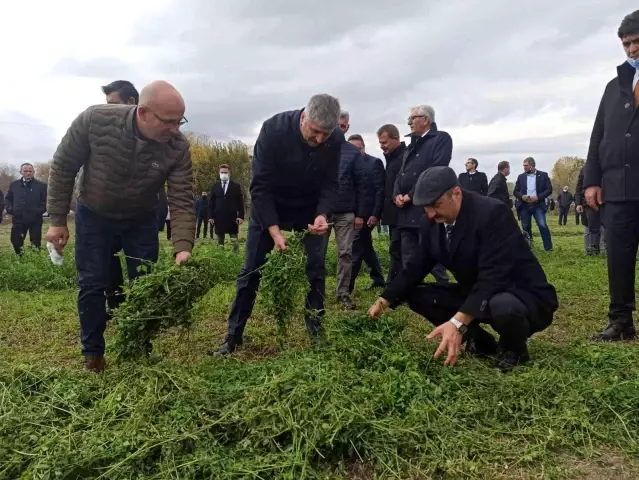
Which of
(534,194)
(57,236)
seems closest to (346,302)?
(57,236)

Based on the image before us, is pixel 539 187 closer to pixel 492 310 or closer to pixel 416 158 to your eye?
pixel 416 158

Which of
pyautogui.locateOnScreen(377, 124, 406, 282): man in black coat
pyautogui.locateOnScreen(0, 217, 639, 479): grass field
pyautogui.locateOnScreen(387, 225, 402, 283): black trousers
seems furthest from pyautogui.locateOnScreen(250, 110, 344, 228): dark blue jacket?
pyautogui.locateOnScreen(377, 124, 406, 282): man in black coat

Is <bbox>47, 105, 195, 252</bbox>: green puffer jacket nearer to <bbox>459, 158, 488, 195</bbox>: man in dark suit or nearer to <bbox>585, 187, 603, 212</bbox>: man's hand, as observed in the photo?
<bbox>585, 187, 603, 212</bbox>: man's hand

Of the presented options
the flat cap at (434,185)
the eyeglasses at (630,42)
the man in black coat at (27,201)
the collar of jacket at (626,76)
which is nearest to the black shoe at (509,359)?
the flat cap at (434,185)

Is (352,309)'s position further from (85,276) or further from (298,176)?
(85,276)

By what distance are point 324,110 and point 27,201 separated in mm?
9742

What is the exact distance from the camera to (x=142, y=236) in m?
4.25

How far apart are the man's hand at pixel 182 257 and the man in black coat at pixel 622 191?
345cm

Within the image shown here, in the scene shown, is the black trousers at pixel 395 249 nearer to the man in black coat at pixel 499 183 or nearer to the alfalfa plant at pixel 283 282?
the alfalfa plant at pixel 283 282

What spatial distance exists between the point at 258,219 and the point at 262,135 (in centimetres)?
69

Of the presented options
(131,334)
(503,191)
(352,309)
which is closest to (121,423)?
(131,334)

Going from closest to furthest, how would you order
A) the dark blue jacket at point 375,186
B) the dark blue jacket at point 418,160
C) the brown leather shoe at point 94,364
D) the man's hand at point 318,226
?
the brown leather shoe at point 94,364 → the man's hand at point 318,226 → the dark blue jacket at point 418,160 → the dark blue jacket at point 375,186

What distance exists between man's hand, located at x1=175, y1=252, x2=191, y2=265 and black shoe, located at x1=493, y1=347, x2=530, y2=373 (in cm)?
224

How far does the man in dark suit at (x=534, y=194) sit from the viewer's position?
12.5 m
